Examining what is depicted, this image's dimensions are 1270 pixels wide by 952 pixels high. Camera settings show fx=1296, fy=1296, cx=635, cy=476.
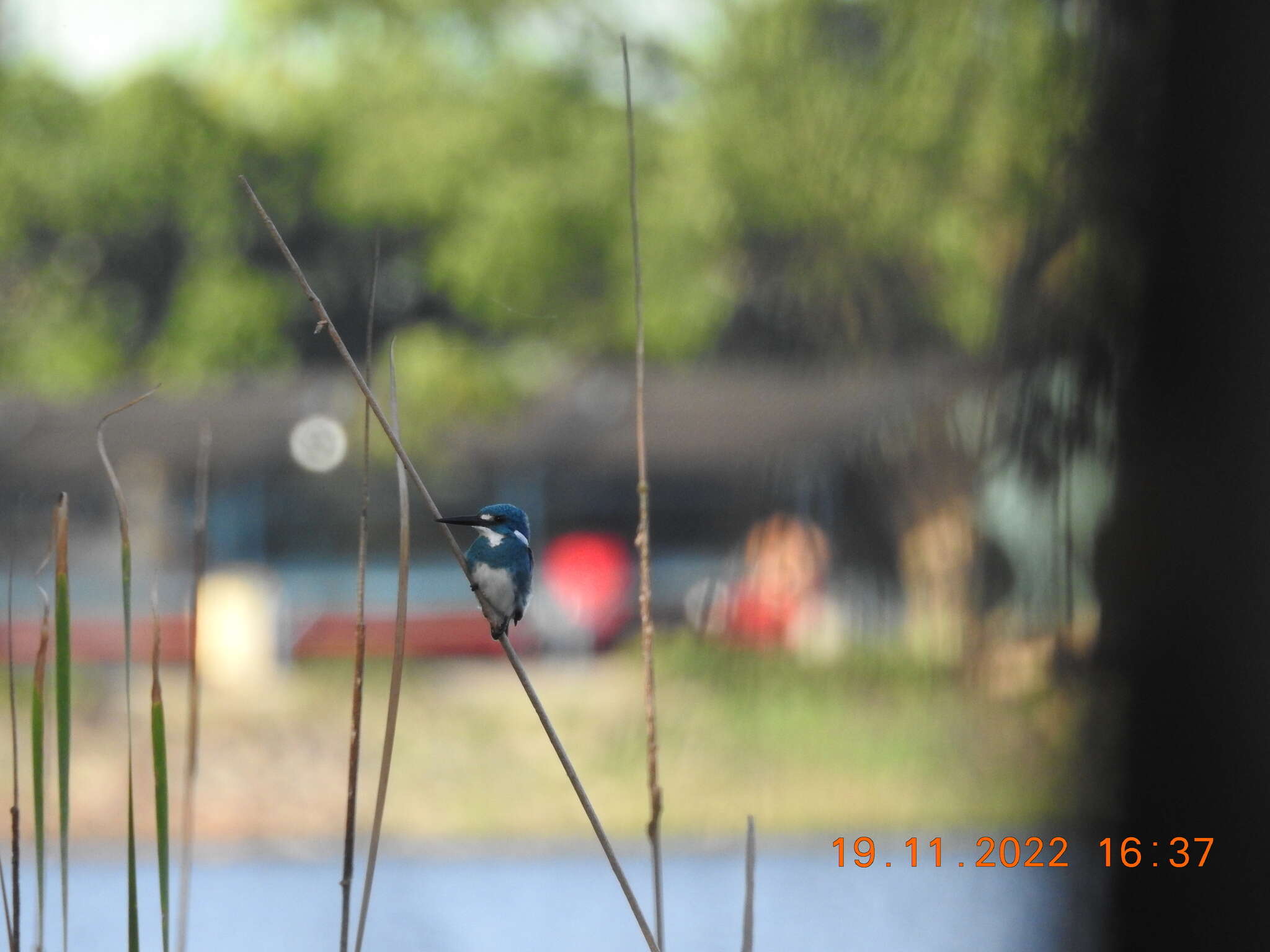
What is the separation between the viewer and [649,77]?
2.00 meters

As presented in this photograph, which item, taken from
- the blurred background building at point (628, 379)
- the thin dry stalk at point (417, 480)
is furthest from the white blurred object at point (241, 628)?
the thin dry stalk at point (417, 480)

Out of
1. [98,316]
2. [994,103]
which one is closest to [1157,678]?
[994,103]

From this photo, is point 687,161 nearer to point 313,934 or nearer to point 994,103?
point 994,103

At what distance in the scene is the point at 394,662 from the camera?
0.53 metres

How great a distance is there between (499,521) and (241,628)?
110 inches

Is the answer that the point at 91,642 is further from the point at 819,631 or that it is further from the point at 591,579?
the point at 819,631

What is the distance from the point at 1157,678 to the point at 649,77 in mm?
1584

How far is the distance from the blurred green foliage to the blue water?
59cm

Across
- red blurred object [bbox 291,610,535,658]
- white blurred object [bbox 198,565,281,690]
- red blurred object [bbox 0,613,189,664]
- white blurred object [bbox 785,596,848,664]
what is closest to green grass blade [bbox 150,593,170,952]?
red blurred object [bbox 291,610,535,658]

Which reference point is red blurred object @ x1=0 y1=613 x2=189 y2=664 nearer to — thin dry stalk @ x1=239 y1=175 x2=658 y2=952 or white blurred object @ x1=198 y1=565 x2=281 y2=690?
white blurred object @ x1=198 y1=565 x2=281 y2=690

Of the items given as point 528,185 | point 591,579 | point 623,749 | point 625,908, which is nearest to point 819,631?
point 623,749

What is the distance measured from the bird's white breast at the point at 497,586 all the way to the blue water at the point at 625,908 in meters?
0.58

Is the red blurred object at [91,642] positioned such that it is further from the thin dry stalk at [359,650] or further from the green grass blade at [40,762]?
the thin dry stalk at [359,650]

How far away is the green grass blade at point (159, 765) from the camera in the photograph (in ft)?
1.76
